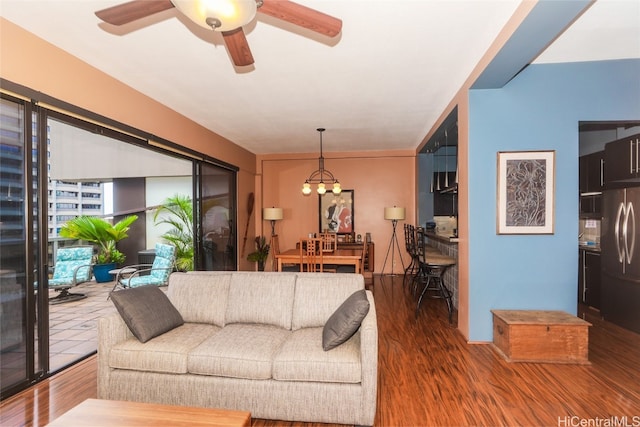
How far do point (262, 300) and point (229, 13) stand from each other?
2.00 metres

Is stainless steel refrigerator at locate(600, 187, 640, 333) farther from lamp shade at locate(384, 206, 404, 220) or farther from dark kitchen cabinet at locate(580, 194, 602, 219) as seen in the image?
lamp shade at locate(384, 206, 404, 220)

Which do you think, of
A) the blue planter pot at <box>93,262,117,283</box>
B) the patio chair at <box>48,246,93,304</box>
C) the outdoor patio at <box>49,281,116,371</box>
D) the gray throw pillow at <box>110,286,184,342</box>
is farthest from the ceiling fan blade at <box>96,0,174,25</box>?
the blue planter pot at <box>93,262,117,283</box>

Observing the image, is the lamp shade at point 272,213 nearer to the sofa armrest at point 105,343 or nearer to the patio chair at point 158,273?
the patio chair at point 158,273

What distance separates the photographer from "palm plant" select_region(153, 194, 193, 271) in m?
5.79

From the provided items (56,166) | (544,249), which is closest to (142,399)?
(544,249)

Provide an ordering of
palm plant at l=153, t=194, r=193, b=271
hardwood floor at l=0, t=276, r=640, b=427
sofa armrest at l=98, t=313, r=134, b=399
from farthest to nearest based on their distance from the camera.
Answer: palm plant at l=153, t=194, r=193, b=271
sofa armrest at l=98, t=313, r=134, b=399
hardwood floor at l=0, t=276, r=640, b=427

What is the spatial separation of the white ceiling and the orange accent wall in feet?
7.92

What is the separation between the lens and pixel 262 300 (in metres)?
2.51

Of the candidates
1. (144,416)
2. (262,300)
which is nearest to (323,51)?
(262,300)

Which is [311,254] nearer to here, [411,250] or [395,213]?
[411,250]

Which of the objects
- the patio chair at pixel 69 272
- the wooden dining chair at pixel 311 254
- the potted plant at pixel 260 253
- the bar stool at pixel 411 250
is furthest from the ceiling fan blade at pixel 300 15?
the potted plant at pixel 260 253

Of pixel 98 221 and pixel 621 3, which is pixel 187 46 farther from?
pixel 98 221

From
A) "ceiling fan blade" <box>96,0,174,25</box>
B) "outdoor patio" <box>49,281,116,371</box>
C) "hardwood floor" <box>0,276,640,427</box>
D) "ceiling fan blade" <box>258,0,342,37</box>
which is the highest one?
"ceiling fan blade" <box>96,0,174,25</box>

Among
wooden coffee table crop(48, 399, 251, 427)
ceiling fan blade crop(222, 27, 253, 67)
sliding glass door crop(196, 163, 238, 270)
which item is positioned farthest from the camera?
sliding glass door crop(196, 163, 238, 270)
